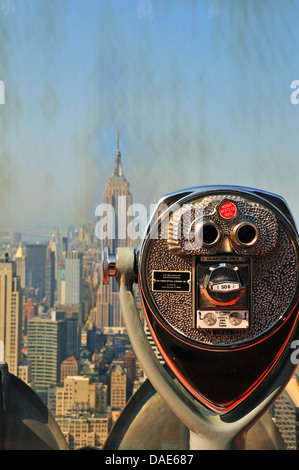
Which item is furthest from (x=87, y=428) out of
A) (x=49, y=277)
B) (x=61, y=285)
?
(x=61, y=285)

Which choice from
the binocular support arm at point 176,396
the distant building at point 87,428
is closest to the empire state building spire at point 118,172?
the distant building at point 87,428

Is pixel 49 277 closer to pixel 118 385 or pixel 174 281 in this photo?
pixel 118 385

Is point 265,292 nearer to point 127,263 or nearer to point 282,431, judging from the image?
point 127,263

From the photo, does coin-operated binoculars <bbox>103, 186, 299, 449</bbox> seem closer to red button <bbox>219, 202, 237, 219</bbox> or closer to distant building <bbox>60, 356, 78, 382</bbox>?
red button <bbox>219, 202, 237, 219</bbox>

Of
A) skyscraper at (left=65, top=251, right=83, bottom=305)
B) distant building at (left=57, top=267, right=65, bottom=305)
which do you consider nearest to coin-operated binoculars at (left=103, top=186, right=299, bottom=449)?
skyscraper at (left=65, top=251, right=83, bottom=305)

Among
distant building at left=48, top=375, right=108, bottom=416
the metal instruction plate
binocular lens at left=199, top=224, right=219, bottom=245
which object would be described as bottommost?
distant building at left=48, top=375, right=108, bottom=416
